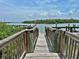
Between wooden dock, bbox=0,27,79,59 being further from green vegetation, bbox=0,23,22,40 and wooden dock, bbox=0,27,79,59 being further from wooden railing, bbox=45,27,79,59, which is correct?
green vegetation, bbox=0,23,22,40

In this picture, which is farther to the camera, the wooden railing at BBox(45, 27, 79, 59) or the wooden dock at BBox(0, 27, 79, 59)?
the wooden railing at BBox(45, 27, 79, 59)

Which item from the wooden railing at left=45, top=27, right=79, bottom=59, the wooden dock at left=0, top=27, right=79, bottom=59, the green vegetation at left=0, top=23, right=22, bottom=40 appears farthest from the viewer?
the green vegetation at left=0, top=23, right=22, bottom=40

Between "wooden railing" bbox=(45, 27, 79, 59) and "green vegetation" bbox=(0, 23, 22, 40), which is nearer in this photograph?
"wooden railing" bbox=(45, 27, 79, 59)

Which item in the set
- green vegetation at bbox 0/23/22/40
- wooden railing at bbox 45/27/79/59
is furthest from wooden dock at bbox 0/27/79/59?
green vegetation at bbox 0/23/22/40

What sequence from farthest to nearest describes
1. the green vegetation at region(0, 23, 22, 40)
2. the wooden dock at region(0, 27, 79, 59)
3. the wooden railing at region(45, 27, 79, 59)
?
the green vegetation at region(0, 23, 22, 40), the wooden railing at region(45, 27, 79, 59), the wooden dock at region(0, 27, 79, 59)

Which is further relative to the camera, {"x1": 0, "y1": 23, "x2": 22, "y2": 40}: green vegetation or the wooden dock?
{"x1": 0, "y1": 23, "x2": 22, "y2": 40}: green vegetation

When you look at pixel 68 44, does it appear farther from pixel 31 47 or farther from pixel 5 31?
pixel 5 31

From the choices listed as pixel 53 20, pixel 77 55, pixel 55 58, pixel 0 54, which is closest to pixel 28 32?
pixel 55 58

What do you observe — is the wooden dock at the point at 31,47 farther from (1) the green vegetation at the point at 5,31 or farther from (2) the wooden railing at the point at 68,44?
(1) the green vegetation at the point at 5,31

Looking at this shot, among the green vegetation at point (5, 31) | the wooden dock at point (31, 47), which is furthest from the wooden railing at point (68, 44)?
the green vegetation at point (5, 31)

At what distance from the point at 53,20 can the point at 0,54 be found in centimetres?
7840

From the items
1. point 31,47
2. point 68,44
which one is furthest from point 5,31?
point 68,44

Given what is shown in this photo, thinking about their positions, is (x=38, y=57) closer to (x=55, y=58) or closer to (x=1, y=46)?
(x=55, y=58)

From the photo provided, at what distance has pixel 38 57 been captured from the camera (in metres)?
6.46
